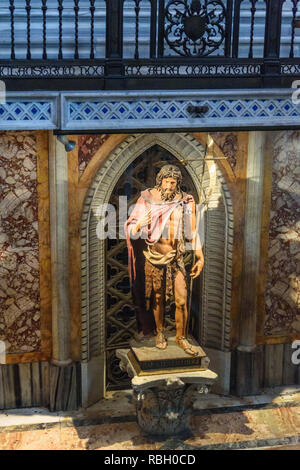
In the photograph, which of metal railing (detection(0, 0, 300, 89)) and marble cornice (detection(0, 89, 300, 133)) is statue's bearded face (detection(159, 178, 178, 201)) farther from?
metal railing (detection(0, 0, 300, 89))

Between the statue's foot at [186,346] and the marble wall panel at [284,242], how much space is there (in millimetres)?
1169

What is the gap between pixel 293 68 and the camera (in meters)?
5.87

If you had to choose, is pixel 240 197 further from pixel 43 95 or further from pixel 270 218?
pixel 43 95

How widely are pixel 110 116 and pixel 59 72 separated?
54 centimetres

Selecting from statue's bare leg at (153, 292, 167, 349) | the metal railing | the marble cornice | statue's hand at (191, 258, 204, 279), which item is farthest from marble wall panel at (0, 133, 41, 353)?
statue's hand at (191, 258, 204, 279)

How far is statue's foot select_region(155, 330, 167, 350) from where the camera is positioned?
20.9ft

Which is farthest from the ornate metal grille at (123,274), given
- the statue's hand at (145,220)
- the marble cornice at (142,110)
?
the marble cornice at (142,110)

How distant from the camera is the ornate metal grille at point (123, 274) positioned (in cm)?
680

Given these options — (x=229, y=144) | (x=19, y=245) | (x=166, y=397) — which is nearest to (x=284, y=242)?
(x=229, y=144)

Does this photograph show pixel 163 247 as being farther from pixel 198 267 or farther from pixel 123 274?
pixel 123 274

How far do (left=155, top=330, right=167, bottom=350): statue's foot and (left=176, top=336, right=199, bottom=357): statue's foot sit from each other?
0.14 m

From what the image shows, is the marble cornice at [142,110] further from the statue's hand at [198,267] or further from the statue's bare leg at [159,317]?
the statue's bare leg at [159,317]
